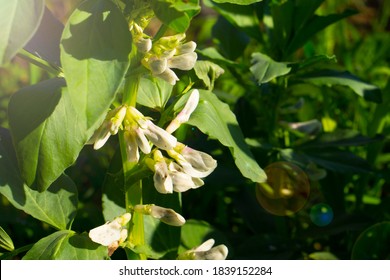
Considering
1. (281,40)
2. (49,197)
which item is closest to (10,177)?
(49,197)

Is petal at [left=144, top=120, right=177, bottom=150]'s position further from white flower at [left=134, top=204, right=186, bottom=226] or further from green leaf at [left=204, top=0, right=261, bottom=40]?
green leaf at [left=204, top=0, right=261, bottom=40]

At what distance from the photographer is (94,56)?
0.80 metres

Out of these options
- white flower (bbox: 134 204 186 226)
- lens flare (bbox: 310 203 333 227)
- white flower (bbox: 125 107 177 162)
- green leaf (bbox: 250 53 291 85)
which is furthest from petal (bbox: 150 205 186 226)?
lens flare (bbox: 310 203 333 227)

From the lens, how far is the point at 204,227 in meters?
1.37

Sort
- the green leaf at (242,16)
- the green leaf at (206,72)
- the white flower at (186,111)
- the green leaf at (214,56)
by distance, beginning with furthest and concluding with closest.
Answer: the green leaf at (242,16) < the green leaf at (214,56) < the green leaf at (206,72) < the white flower at (186,111)

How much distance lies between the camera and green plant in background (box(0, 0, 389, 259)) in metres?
0.82

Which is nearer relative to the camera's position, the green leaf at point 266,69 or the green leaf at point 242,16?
the green leaf at point 266,69

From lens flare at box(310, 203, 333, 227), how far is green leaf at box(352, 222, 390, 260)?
0.47ft

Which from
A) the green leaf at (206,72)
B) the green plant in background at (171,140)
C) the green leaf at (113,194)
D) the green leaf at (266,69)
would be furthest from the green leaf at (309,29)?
the green leaf at (113,194)

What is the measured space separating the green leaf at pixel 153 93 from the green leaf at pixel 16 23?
0.99ft

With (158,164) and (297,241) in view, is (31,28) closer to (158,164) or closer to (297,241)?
(158,164)

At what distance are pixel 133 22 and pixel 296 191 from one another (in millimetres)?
724

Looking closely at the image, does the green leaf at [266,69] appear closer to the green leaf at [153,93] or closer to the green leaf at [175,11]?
the green leaf at [153,93]

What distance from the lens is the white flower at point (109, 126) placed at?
87 centimetres
